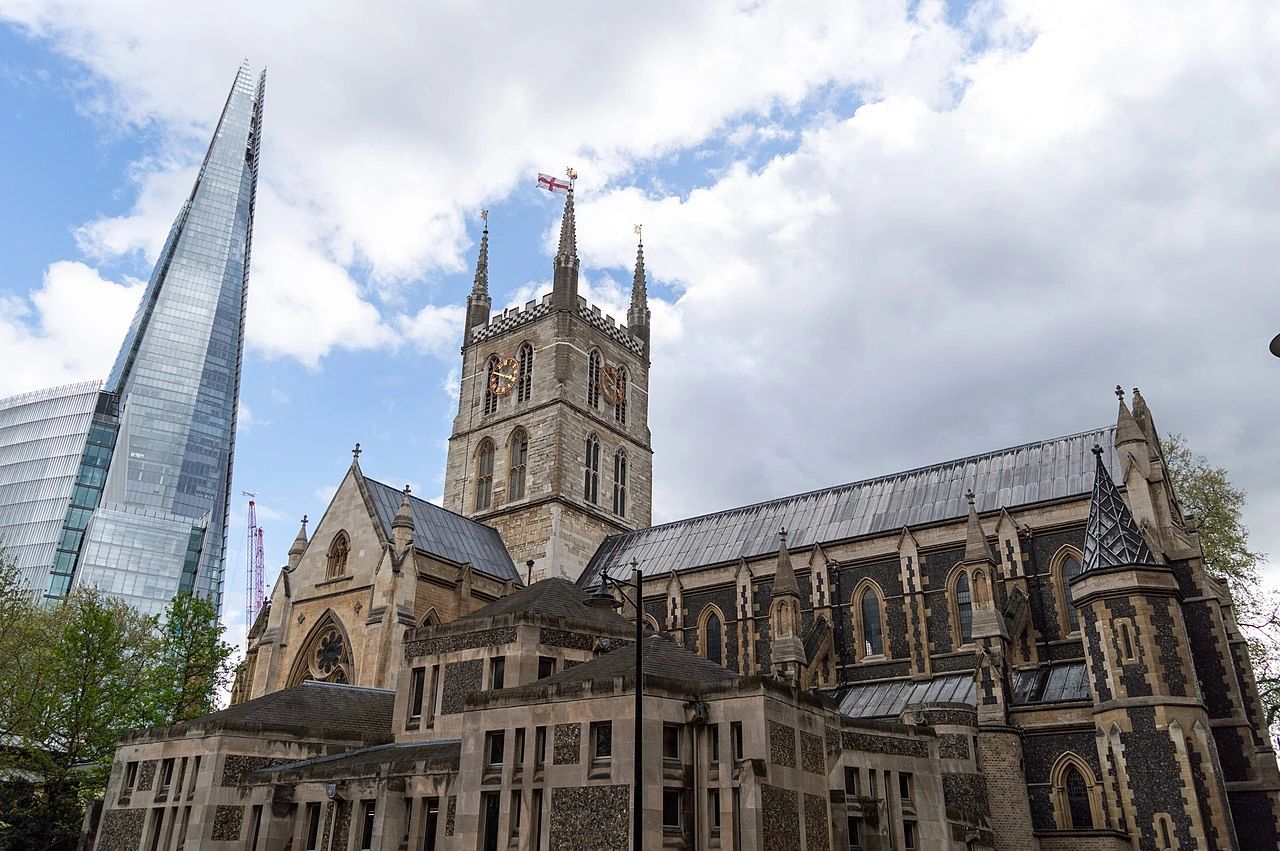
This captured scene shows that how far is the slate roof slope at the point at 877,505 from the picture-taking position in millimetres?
36719

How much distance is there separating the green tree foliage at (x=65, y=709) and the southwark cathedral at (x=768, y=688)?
349 centimetres

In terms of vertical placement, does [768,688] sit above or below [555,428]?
below

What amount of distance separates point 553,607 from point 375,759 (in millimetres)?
5937

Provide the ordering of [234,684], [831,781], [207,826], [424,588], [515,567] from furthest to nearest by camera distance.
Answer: [515,567] < [234,684] < [424,588] < [207,826] < [831,781]

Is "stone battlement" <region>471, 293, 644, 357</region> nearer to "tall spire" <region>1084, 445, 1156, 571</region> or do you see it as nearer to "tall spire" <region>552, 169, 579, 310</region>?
"tall spire" <region>552, 169, 579, 310</region>

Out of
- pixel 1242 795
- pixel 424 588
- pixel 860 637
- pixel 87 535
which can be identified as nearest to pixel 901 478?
pixel 860 637

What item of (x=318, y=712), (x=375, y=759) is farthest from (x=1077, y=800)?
(x=318, y=712)

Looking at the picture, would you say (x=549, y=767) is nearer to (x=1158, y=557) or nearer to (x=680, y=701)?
Result: (x=680, y=701)

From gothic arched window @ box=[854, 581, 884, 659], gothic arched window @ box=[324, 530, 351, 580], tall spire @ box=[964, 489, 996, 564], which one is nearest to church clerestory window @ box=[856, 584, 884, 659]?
gothic arched window @ box=[854, 581, 884, 659]

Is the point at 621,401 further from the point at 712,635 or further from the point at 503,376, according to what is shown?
the point at 712,635

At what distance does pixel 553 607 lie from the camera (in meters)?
27.5

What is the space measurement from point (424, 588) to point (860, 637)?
16.9 m

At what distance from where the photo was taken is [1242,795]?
27594 millimetres

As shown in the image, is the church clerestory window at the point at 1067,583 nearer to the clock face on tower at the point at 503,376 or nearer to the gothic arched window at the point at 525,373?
the gothic arched window at the point at 525,373
